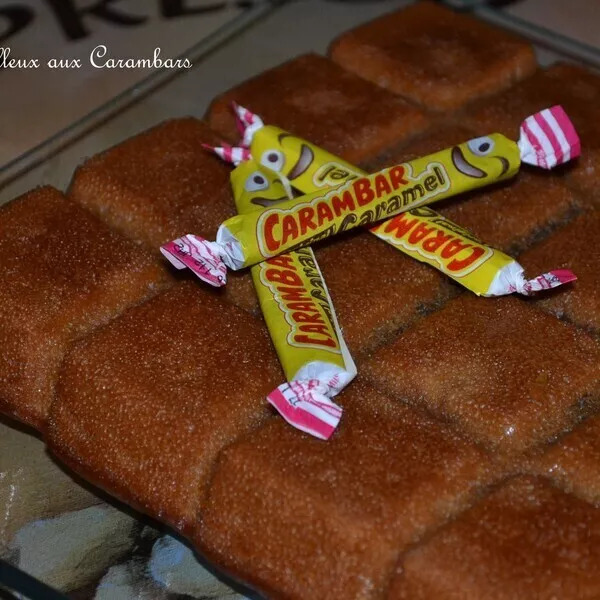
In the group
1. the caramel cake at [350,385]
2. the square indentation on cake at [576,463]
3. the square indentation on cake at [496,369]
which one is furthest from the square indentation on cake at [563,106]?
the square indentation on cake at [576,463]

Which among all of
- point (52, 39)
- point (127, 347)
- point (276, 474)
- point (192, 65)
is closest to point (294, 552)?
point (276, 474)

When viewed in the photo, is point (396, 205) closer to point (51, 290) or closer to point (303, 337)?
point (303, 337)

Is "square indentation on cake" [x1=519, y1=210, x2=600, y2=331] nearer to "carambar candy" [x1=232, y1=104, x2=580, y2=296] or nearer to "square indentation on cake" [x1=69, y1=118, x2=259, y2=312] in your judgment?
"carambar candy" [x1=232, y1=104, x2=580, y2=296]

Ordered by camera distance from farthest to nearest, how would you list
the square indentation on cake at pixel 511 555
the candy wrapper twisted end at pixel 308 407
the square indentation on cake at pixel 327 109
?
the square indentation on cake at pixel 327 109
the candy wrapper twisted end at pixel 308 407
the square indentation on cake at pixel 511 555

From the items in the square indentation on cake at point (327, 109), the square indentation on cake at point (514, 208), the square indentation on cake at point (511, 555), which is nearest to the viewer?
the square indentation on cake at point (511, 555)

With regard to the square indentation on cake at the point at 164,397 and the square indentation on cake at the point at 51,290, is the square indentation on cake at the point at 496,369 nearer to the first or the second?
the square indentation on cake at the point at 164,397

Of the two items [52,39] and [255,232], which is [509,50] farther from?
[52,39]

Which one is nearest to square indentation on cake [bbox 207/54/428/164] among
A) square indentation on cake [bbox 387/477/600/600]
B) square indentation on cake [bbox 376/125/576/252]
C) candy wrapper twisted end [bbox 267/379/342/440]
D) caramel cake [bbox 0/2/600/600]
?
caramel cake [bbox 0/2/600/600]

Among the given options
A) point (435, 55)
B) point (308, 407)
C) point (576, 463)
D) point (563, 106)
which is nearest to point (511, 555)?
point (576, 463)

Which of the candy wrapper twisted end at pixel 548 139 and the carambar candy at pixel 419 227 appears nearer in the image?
the carambar candy at pixel 419 227
